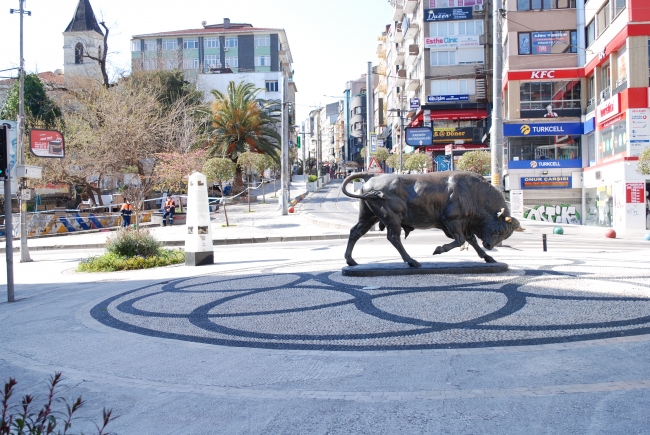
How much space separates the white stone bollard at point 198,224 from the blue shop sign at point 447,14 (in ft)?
158

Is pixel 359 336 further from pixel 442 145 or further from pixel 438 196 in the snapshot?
pixel 442 145

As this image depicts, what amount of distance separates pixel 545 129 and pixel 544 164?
233 centimetres

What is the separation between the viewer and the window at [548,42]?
140 ft

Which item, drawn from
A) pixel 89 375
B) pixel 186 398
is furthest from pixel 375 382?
pixel 89 375

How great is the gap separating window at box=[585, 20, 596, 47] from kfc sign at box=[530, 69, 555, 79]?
2.79m

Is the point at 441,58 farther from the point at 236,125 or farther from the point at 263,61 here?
the point at 263,61

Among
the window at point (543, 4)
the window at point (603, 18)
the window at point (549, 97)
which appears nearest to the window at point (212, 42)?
the window at point (543, 4)

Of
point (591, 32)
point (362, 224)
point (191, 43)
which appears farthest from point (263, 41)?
point (362, 224)

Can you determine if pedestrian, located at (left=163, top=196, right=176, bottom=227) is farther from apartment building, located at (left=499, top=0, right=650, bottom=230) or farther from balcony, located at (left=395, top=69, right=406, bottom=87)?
balcony, located at (left=395, top=69, right=406, bottom=87)

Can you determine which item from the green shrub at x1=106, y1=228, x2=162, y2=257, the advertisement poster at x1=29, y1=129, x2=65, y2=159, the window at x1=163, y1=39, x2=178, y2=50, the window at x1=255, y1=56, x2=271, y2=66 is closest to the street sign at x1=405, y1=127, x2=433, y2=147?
the advertisement poster at x1=29, y1=129, x2=65, y2=159

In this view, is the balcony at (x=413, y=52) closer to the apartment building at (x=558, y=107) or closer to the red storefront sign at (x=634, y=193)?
the apartment building at (x=558, y=107)

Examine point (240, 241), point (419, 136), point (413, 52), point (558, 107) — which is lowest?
point (240, 241)

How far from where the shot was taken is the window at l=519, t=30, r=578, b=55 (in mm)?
42781

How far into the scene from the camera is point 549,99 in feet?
140
